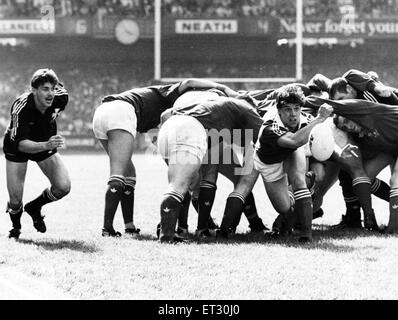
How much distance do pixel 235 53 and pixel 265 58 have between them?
1.09 meters

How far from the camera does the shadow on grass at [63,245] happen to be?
556 cm

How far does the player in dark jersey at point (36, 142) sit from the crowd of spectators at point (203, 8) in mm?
19286

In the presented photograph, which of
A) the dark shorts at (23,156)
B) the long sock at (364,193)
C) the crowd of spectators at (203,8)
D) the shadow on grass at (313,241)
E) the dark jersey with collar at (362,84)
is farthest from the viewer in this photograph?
the crowd of spectators at (203,8)

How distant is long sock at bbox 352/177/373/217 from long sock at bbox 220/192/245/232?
1.09 meters

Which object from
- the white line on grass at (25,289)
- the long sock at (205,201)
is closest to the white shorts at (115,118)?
the long sock at (205,201)

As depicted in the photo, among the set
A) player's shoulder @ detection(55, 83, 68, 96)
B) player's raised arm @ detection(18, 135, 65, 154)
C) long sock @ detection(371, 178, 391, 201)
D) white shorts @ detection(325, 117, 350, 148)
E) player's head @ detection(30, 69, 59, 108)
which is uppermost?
player's head @ detection(30, 69, 59, 108)

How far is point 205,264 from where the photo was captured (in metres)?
4.81

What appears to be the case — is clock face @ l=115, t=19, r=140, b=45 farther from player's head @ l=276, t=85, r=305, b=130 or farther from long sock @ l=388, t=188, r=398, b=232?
player's head @ l=276, t=85, r=305, b=130

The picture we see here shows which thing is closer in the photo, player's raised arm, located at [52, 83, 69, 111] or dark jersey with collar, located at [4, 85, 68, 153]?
dark jersey with collar, located at [4, 85, 68, 153]

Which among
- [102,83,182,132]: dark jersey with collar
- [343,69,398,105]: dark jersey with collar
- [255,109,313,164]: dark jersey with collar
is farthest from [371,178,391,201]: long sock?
[102,83,182,132]: dark jersey with collar

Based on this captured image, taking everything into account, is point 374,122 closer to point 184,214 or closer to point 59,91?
point 184,214

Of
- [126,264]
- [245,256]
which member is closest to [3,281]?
[126,264]

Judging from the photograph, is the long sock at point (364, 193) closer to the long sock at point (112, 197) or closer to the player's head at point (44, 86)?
the long sock at point (112, 197)

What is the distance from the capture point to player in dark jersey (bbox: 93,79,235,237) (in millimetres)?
6395
